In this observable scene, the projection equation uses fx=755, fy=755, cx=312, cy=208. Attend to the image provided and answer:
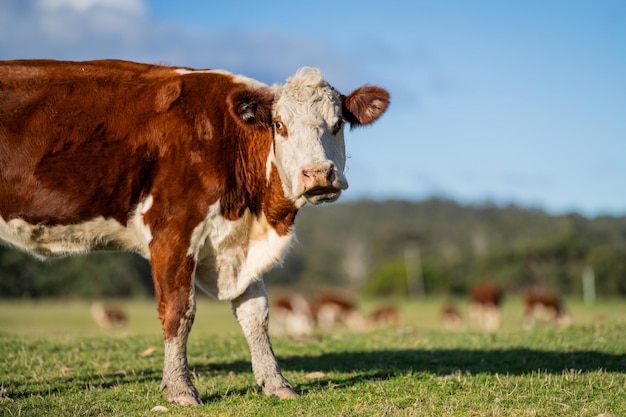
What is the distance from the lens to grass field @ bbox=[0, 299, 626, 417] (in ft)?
22.1

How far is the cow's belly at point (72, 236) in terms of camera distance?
7258 millimetres

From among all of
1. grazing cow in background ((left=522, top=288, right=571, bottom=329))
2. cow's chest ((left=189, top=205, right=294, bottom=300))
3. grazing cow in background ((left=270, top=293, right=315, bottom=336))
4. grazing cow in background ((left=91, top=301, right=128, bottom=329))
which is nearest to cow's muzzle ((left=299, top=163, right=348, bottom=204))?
cow's chest ((left=189, top=205, right=294, bottom=300))

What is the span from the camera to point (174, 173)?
7.19 metres

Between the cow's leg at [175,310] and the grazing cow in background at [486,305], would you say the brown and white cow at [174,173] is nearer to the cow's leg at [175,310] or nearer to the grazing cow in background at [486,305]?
the cow's leg at [175,310]

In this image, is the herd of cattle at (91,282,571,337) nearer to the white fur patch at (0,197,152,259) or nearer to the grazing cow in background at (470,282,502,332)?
the grazing cow in background at (470,282,502,332)

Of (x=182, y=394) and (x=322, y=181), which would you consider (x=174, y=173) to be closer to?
(x=322, y=181)

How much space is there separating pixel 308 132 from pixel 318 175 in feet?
1.87

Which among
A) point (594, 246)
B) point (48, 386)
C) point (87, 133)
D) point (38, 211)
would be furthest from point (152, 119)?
point (594, 246)

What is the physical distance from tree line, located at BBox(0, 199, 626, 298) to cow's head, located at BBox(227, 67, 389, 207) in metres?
48.1

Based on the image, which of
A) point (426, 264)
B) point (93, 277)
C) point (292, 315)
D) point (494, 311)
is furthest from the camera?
point (426, 264)

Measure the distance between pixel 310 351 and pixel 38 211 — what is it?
4642mm

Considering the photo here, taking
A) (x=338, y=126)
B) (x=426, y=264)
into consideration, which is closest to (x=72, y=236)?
(x=338, y=126)

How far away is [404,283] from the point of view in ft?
294

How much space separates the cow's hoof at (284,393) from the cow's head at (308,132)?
72.2 inches
